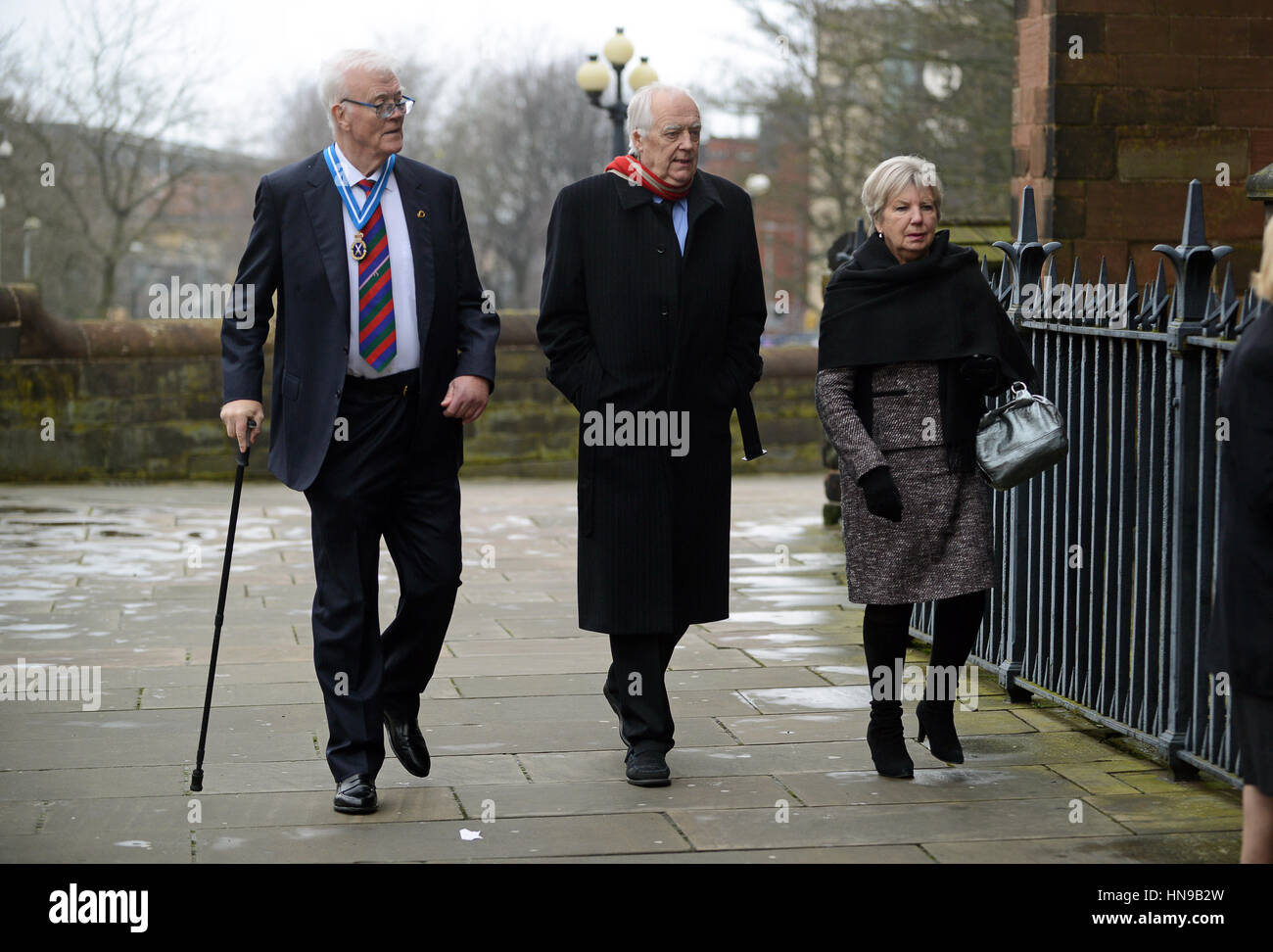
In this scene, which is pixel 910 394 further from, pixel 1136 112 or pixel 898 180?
pixel 1136 112

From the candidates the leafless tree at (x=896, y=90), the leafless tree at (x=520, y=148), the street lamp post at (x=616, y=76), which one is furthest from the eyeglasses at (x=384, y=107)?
the leafless tree at (x=520, y=148)

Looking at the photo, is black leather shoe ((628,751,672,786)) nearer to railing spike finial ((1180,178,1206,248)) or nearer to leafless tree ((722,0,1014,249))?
railing spike finial ((1180,178,1206,248))

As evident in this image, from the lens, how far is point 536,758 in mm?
5512

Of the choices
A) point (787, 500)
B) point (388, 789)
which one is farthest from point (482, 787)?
point (787, 500)

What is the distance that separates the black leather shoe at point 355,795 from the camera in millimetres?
4824

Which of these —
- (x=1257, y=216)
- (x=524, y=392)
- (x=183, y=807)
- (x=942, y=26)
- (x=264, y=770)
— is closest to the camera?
(x=183, y=807)

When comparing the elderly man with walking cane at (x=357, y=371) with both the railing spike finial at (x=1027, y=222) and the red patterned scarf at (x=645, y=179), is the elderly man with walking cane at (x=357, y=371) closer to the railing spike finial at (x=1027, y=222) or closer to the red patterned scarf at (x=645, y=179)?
the red patterned scarf at (x=645, y=179)

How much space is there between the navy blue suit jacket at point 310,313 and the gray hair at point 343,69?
0.56 feet

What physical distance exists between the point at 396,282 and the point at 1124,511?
235cm

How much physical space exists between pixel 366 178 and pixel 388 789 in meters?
1.74

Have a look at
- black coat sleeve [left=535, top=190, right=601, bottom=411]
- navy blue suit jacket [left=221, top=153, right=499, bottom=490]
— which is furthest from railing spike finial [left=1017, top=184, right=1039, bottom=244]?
navy blue suit jacket [left=221, top=153, right=499, bottom=490]

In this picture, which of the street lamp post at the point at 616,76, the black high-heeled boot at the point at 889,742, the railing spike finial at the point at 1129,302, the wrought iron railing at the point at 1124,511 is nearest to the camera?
the wrought iron railing at the point at 1124,511

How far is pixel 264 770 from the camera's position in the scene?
17.5ft

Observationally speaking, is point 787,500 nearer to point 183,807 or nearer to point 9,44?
point 183,807
